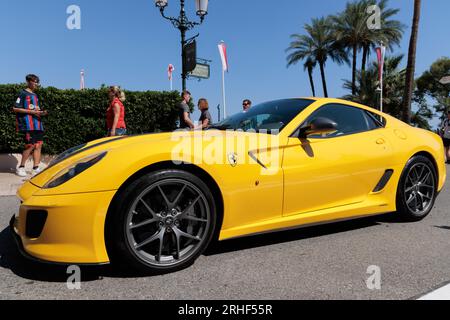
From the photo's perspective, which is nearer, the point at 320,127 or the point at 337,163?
the point at 320,127

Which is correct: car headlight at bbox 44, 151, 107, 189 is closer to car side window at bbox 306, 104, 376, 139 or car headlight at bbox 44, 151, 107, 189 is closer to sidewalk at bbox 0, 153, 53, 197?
car side window at bbox 306, 104, 376, 139

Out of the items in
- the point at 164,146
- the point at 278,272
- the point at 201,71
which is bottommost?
the point at 278,272

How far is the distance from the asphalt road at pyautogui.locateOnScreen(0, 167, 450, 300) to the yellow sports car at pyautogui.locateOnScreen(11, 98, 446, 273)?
0.17 metres

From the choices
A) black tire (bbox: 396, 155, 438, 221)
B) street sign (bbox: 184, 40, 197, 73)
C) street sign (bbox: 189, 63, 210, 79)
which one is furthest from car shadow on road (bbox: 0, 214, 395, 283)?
street sign (bbox: 189, 63, 210, 79)

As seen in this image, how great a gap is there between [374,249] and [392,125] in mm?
1408

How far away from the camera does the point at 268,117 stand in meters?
3.18

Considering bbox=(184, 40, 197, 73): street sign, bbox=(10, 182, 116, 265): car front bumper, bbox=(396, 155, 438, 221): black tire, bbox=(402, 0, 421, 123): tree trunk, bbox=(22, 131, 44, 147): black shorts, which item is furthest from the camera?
bbox=(402, 0, 421, 123): tree trunk

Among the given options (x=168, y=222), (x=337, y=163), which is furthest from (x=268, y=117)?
(x=168, y=222)

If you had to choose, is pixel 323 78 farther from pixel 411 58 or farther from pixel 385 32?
pixel 411 58

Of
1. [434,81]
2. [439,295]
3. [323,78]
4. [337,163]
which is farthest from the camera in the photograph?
[434,81]

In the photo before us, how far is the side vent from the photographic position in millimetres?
3207

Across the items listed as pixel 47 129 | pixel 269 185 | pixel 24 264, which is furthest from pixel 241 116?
pixel 47 129

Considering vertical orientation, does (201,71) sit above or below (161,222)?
above

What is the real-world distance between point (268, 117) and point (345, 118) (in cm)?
73
